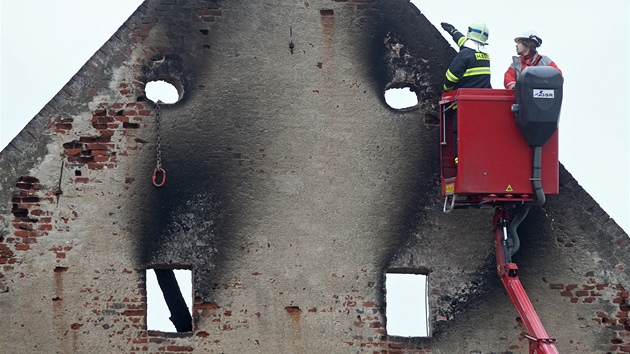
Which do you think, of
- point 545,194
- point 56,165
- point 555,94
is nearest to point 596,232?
point 545,194

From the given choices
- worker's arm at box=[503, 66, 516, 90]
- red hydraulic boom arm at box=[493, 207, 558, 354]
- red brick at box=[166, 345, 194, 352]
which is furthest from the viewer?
red brick at box=[166, 345, 194, 352]

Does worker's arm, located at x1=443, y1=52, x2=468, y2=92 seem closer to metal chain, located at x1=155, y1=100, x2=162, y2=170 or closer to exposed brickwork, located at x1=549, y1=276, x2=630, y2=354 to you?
exposed brickwork, located at x1=549, y1=276, x2=630, y2=354

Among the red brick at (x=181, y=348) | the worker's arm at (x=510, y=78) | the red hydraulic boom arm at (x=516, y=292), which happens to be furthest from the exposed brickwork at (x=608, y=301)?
the red brick at (x=181, y=348)

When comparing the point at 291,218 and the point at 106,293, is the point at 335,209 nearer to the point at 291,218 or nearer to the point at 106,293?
the point at 291,218

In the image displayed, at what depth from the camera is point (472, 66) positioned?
12.0 m

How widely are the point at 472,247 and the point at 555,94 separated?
5.53 feet

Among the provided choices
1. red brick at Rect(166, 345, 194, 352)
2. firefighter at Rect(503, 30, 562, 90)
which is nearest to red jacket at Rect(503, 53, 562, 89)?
→ firefighter at Rect(503, 30, 562, 90)

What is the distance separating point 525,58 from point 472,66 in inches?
18.6

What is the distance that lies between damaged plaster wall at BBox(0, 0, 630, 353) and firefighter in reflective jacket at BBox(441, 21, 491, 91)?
38cm

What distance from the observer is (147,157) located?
39.9 ft

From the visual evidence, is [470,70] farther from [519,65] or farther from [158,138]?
[158,138]

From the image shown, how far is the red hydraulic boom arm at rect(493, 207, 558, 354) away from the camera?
11.5 metres

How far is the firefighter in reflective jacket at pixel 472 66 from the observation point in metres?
12.0

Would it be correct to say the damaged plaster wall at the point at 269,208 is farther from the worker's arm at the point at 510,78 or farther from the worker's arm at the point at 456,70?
the worker's arm at the point at 510,78
